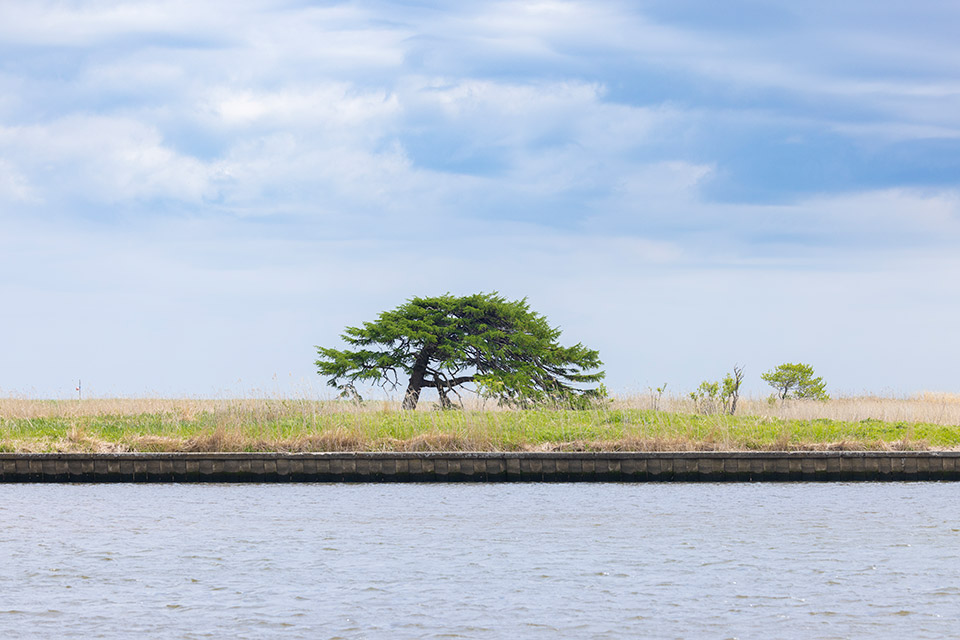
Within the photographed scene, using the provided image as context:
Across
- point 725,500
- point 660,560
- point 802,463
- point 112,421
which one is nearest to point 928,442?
point 802,463

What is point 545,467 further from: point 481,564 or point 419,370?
point 419,370

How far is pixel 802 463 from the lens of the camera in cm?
1706

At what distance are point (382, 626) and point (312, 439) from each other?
1100 centimetres

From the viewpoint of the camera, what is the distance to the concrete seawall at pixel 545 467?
1697 centimetres

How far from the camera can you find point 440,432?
18297 mm

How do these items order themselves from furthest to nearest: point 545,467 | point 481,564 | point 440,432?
point 440,432 → point 545,467 → point 481,564

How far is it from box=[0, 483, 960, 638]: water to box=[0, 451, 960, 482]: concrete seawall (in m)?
1.39

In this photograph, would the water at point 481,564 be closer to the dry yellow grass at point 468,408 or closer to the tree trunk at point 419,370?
the dry yellow grass at point 468,408

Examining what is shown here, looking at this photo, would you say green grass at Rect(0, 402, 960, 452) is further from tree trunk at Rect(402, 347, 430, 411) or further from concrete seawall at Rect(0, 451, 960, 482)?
tree trunk at Rect(402, 347, 430, 411)

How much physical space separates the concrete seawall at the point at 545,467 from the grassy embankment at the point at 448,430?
2.78ft

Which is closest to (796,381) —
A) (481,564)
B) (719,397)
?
(719,397)

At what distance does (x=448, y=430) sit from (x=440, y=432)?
0.27m

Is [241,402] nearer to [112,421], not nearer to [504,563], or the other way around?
[112,421]

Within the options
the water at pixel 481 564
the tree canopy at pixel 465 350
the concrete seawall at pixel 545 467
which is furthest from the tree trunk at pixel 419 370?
the water at pixel 481 564
